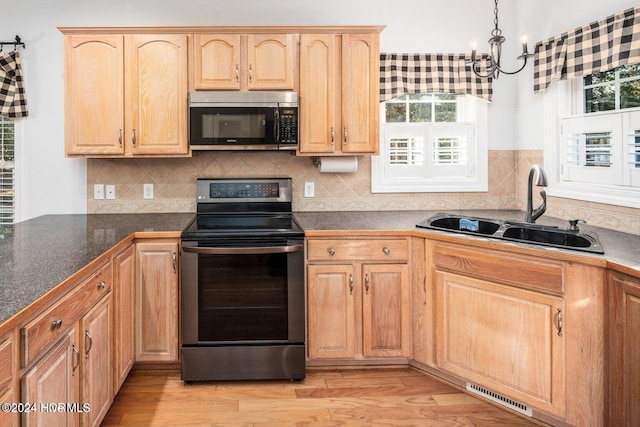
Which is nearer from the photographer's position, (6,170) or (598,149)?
(598,149)

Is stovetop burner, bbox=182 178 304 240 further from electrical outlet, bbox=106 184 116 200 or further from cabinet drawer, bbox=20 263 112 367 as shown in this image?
cabinet drawer, bbox=20 263 112 367

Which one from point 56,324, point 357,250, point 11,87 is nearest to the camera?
point 56,324

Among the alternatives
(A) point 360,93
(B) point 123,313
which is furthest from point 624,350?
(B) point 123,313

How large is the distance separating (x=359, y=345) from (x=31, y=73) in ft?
9.13

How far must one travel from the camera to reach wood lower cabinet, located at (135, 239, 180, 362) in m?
2.77

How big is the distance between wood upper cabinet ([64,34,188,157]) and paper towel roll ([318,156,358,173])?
92cm

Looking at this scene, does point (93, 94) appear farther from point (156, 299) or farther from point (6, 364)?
point (6, 364)

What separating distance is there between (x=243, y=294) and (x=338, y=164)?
1.13 meters

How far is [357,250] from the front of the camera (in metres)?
2.81

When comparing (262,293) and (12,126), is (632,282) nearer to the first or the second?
(262,293)

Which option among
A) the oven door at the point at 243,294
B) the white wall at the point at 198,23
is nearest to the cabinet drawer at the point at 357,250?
the oven door at the point at 243,294

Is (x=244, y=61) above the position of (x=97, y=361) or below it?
above

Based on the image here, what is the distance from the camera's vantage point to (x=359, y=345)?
286cm

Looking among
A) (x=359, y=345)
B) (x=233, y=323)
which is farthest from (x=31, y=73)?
(x=359, y=345)
